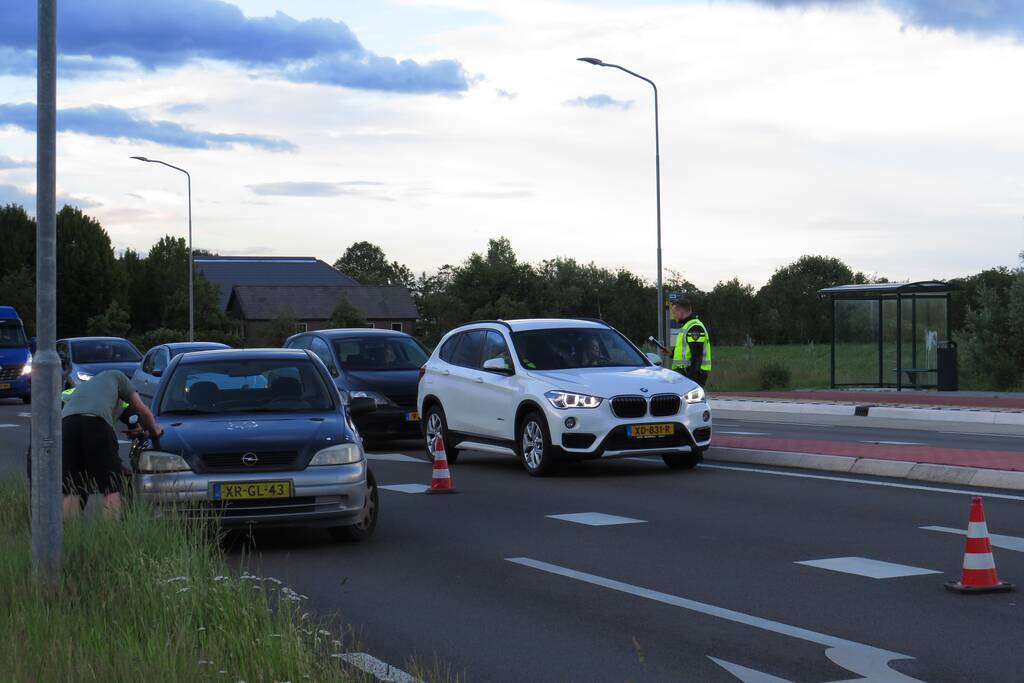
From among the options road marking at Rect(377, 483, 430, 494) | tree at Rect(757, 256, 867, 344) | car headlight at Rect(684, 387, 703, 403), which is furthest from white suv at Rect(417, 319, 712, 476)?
tree at Rect(757, 256, 867, 344)

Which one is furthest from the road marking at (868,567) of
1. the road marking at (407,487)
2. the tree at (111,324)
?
the tree at (111,324)

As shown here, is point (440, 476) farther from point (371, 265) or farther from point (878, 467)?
point (371, 265)

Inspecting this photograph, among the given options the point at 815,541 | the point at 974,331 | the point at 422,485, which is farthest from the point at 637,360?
the point at 974,331

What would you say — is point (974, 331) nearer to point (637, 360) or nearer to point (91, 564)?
point (637, 360)

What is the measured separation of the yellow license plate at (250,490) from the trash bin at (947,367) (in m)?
25.5

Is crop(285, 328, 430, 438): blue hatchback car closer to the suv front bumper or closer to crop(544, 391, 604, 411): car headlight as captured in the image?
crop(544, 391, 604, 411): car headlight

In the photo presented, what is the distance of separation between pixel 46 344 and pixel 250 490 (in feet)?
7.90

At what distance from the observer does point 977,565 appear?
327 inches

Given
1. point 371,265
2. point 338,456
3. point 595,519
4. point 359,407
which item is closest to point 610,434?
point 595,519

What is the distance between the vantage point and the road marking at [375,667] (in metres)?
6.03

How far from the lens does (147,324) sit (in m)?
110

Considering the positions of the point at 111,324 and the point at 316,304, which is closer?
the point at 111,324

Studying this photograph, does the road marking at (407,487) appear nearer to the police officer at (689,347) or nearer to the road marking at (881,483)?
the road marking at (881,483)

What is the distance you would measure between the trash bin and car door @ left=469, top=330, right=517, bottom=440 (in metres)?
18.6
